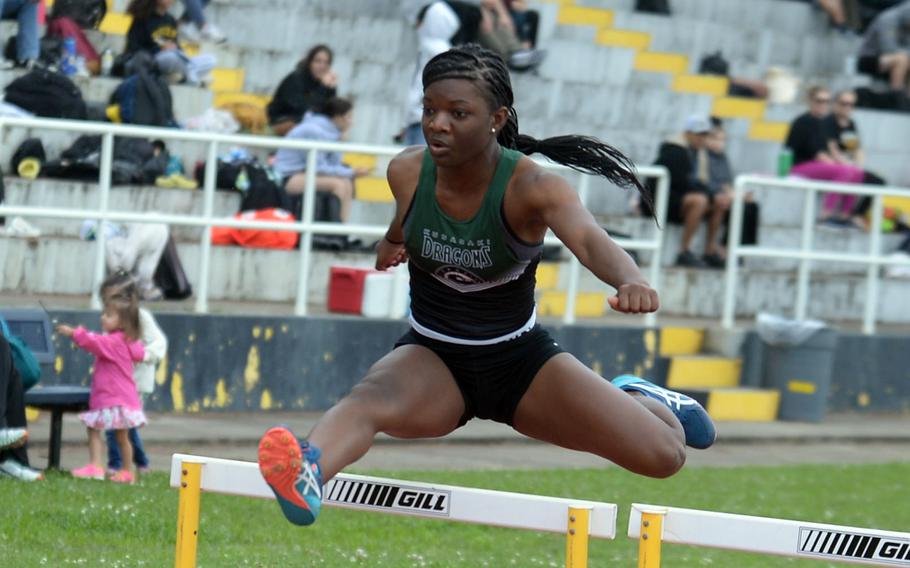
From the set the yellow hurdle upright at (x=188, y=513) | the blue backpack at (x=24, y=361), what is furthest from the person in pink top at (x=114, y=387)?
the yellow hurdle upright at (x=188, y=513)

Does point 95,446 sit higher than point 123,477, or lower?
higher

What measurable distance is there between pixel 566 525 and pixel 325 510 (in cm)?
412

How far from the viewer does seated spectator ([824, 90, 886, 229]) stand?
19.0 m

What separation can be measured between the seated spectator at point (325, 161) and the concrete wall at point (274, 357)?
1170 millimetres

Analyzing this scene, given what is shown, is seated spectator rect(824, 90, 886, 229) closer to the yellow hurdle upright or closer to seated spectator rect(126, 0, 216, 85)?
seated spectator rect(126, 0, 216, 85)

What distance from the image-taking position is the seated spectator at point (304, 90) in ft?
52.5

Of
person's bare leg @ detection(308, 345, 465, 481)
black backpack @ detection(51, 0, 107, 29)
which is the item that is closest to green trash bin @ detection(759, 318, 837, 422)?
black backpack @ detection(51, 0, 107, 29)

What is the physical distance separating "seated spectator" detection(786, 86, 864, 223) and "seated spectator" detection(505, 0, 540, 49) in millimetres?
2877

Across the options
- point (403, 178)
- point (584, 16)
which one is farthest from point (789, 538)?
point (584, 16)

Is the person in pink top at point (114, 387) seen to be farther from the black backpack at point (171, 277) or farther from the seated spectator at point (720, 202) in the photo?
the seated spectator at point (720, 202)

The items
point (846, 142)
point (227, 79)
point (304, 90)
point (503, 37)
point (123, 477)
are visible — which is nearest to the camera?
point (123, 477)

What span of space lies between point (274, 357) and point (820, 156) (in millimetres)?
7555

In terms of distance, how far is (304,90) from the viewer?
16094 mm

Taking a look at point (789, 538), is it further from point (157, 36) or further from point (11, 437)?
point (157, 36)
